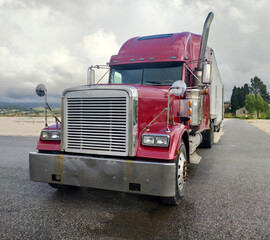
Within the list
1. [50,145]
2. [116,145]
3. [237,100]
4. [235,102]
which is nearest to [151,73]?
[116,145]

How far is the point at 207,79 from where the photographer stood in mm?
5215

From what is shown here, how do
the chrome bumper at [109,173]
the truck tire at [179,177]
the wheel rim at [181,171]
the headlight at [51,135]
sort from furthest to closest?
the headlight at [51,135] → the wheel rim at [181,171] → the truck tire at [179,177] → the chrome bumper at [109,173]

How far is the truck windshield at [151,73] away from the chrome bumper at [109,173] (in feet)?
7.67

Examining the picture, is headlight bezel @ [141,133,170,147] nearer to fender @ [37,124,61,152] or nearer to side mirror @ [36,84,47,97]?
fender @ [37,124,61,152]

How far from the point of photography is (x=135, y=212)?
3.73 metres

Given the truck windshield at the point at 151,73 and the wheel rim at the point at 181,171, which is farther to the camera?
the truck windshield at the point at 151,73

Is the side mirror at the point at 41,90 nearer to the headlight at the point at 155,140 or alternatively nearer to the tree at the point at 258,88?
the headlight at the point at 155,140

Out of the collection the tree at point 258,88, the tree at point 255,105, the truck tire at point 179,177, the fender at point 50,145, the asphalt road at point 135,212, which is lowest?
the asphalt road at point 135,212

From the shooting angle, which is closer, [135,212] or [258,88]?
[135,212]

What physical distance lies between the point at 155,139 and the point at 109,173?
2.66 ft

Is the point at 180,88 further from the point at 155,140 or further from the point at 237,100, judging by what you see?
the point at 237,100

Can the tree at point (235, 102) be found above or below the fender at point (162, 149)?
above

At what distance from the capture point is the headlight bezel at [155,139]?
3634 millimetres

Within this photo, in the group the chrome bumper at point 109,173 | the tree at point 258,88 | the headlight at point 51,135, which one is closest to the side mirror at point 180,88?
the chrome bumper at point 109,173
